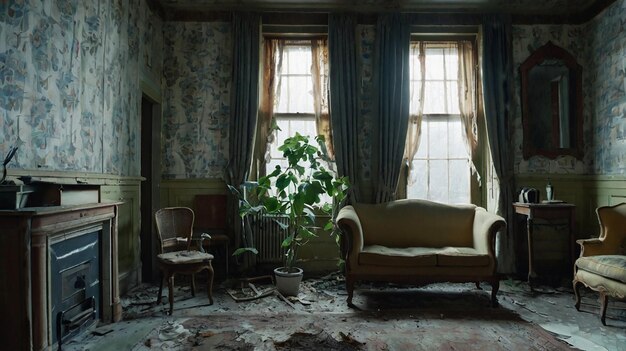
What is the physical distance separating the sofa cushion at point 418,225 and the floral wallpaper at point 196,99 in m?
1.94

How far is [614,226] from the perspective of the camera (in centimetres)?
362

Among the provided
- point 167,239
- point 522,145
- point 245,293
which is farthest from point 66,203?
point 522,145

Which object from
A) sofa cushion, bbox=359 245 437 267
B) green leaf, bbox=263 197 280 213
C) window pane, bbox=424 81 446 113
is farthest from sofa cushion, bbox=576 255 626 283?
green leaf, bbox=263 197 280 213

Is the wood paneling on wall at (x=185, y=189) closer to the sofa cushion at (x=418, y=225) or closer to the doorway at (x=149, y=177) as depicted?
the doorway at (x=149, y=177)

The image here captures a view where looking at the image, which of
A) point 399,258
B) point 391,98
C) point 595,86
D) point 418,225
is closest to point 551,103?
point 595,86

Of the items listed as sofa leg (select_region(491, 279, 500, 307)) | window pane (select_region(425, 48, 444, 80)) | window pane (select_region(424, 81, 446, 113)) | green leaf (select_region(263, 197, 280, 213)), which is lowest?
sofa leg (select_region(491, 279, 500, 307))

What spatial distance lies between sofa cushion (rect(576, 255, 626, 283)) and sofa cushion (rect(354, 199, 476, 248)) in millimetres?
1060

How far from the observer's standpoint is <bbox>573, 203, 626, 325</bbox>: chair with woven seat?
3.01m

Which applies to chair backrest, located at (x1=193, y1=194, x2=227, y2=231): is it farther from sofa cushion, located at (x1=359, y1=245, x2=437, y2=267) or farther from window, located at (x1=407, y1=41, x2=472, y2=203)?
window, located at (x1=407, y1=41, x2=472, y2=203)

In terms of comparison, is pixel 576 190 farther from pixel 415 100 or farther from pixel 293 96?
pixel 293 96

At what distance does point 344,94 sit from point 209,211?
2.16 metres

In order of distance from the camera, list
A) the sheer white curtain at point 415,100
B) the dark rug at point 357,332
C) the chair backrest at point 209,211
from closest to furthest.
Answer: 1. the dark rug at point 357,332
2. the chair backrest at point 209,211
3. the sheer white curtain at point 415,100

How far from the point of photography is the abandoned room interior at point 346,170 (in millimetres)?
3059

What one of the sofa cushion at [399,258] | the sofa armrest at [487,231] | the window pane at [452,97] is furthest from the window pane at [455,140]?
the sofa cushion at [399,258]
